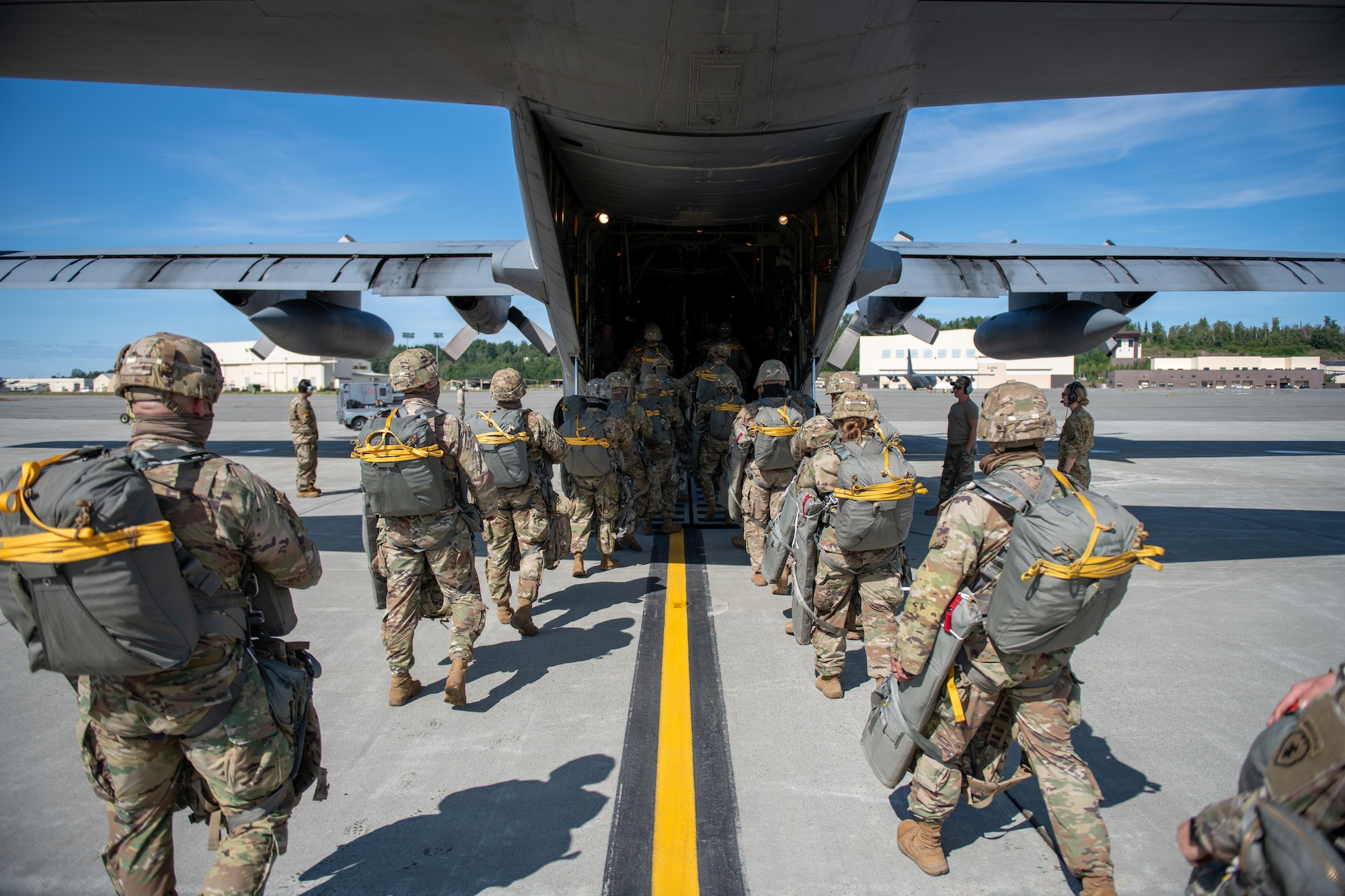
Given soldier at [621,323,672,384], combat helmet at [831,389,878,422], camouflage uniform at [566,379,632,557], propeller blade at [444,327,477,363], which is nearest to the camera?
combat helmet at [831,389,878,422]

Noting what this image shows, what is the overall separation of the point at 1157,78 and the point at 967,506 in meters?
3.48

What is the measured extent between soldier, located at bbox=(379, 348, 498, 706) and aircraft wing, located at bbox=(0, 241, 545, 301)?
706 cm

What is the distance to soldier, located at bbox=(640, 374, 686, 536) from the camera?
7434 mm

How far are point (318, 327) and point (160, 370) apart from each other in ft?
30.7

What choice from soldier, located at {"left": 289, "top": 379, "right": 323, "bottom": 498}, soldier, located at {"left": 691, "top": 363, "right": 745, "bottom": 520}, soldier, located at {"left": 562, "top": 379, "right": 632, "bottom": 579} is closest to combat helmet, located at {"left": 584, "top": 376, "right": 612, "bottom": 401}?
soldier, located at {"left": 562, "top": 379, "right": 632, "bottom": 579}

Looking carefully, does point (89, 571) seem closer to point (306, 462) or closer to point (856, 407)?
point (856, 407)

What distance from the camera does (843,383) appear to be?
16.8 feet

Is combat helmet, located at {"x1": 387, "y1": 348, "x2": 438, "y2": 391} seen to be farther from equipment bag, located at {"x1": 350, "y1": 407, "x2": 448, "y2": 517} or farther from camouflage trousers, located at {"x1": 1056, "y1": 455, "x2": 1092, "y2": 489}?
camouflage trousers, located at {"x1": 1056, "y1": 455, "x2": 1092, "y2": 489}

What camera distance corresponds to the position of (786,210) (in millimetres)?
7410

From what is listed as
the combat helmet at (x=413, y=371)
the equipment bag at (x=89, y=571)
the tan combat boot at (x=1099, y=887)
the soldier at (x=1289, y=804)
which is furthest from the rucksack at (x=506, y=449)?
the soldier at (x=1289, y=804)

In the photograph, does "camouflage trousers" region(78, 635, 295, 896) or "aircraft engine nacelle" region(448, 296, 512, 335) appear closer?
"camouflage trousers" region(78, 635, 295, 896)

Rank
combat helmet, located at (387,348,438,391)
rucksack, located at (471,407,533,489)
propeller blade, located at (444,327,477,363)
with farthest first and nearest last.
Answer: propeller blade, located at (444,327,477,363) → rucksack, located at (471,407,533,489) → combat helmet, located at (387,348,438,391)

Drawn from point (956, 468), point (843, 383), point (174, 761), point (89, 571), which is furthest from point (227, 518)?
point (956, 468)

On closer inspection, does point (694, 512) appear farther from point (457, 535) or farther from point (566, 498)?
point (457, 535)
